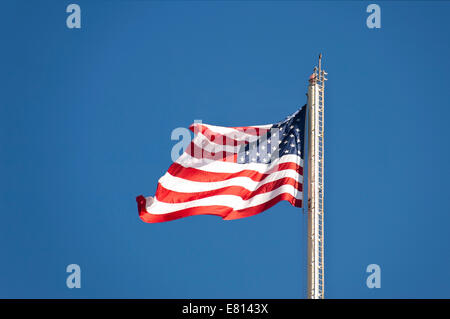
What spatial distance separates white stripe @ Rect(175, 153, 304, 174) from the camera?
38.4 meters

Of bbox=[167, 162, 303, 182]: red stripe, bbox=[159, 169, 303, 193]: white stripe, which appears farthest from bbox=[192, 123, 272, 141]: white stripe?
bbox=[159, 169, 303, 193]: white stripe

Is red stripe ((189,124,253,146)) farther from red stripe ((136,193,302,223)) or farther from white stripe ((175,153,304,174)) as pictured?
red stripe ((136,193,302,223))

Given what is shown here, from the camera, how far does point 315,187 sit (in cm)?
3397

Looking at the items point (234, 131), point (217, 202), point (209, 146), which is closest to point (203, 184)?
point (217, 202)

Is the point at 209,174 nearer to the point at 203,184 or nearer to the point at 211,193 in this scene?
the point at 203,184

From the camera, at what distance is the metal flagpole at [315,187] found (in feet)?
109

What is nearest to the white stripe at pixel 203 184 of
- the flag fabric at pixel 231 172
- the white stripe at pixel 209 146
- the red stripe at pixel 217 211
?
the flag fabric at pixel 231 172

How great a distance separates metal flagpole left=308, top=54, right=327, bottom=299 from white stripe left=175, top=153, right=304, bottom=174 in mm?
3231

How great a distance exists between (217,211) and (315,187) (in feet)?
19.0

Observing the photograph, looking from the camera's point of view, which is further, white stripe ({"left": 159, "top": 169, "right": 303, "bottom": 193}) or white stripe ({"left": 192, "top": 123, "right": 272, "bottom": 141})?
white stripe ({"left": 192, "top": 123, "right": 272, "bottom": 141})

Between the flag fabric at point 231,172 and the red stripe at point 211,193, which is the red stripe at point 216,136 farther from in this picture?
the red stripe at point 211,193

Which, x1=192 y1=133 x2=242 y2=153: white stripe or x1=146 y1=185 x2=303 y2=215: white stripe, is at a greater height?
x1=192 y1=133 x2=242 y2=153: white stripe

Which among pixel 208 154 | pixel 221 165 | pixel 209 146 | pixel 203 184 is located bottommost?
pixel 203 184
